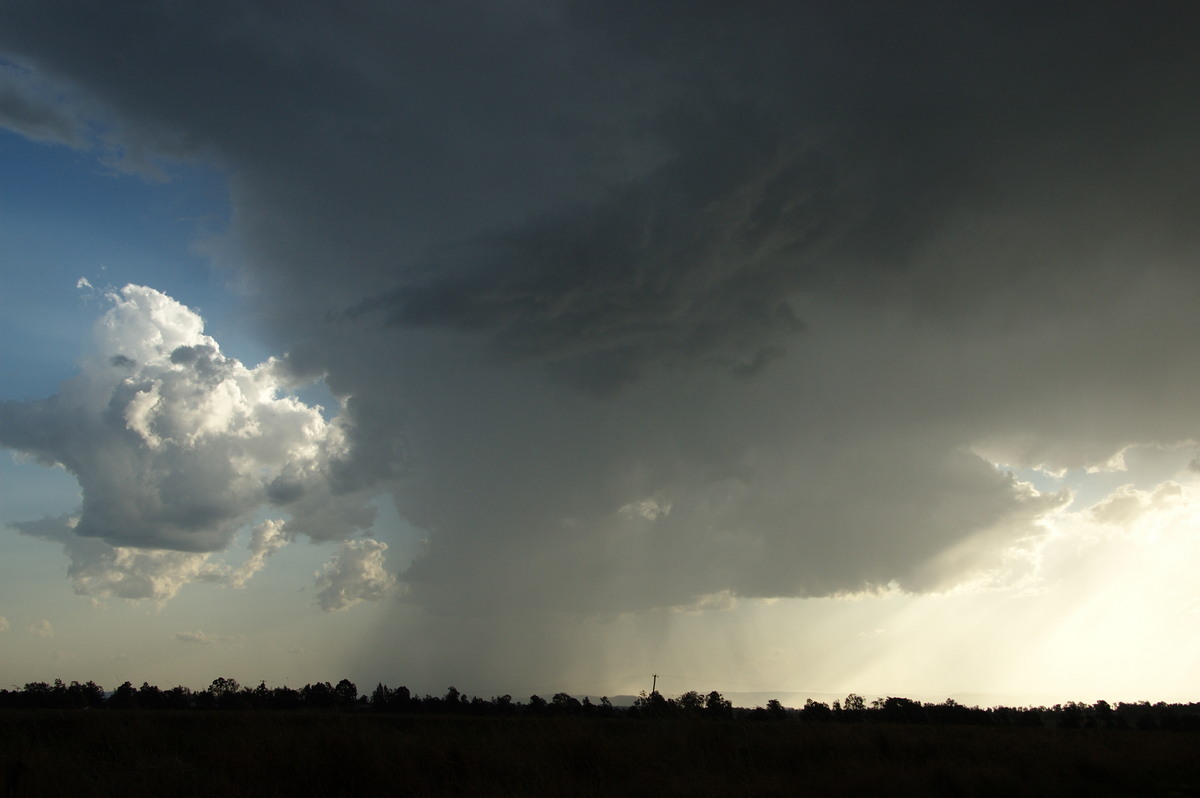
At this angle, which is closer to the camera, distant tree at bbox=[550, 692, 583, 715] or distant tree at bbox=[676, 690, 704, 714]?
distant tree at bbox=[676, 690, 704, 714]

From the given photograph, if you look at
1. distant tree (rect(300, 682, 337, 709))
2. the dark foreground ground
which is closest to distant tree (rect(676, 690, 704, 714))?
the dark foreground ground

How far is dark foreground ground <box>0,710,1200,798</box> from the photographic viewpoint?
43.8ft

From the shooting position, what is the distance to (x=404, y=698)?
3752 inches

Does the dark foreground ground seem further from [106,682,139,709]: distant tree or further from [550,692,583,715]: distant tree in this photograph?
[550,692,583,715]: distant tree

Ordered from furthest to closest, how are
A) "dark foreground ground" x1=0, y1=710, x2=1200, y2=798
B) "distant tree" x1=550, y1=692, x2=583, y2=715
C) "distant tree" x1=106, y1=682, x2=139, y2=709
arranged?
"distant tree" x1=550, y1=692, x2=583, y2=715 → "distant tree" x1=106, y1=682, x2=139, y2=709 → "dark foreground ground" x1=0, y1=710, x2=1200, y2=798

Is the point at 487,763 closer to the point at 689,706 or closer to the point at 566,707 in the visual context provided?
the point at 689,706

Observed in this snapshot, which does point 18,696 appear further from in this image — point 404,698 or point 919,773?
point 919,773

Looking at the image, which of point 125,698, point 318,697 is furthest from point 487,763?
point 125,698

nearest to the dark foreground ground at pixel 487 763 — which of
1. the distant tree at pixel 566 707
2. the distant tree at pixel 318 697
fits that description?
the distant tree at pixel 318 697

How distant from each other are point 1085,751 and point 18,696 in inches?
3321

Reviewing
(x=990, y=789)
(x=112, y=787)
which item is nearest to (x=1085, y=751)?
(x=990, y=789)

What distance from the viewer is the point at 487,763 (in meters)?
15.7

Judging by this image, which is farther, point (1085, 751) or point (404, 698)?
point (404, 698)

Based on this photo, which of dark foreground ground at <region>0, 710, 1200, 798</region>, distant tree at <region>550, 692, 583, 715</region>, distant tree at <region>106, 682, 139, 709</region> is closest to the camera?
dark foreground ground at <region>0, 710, 1200, 798</region>
